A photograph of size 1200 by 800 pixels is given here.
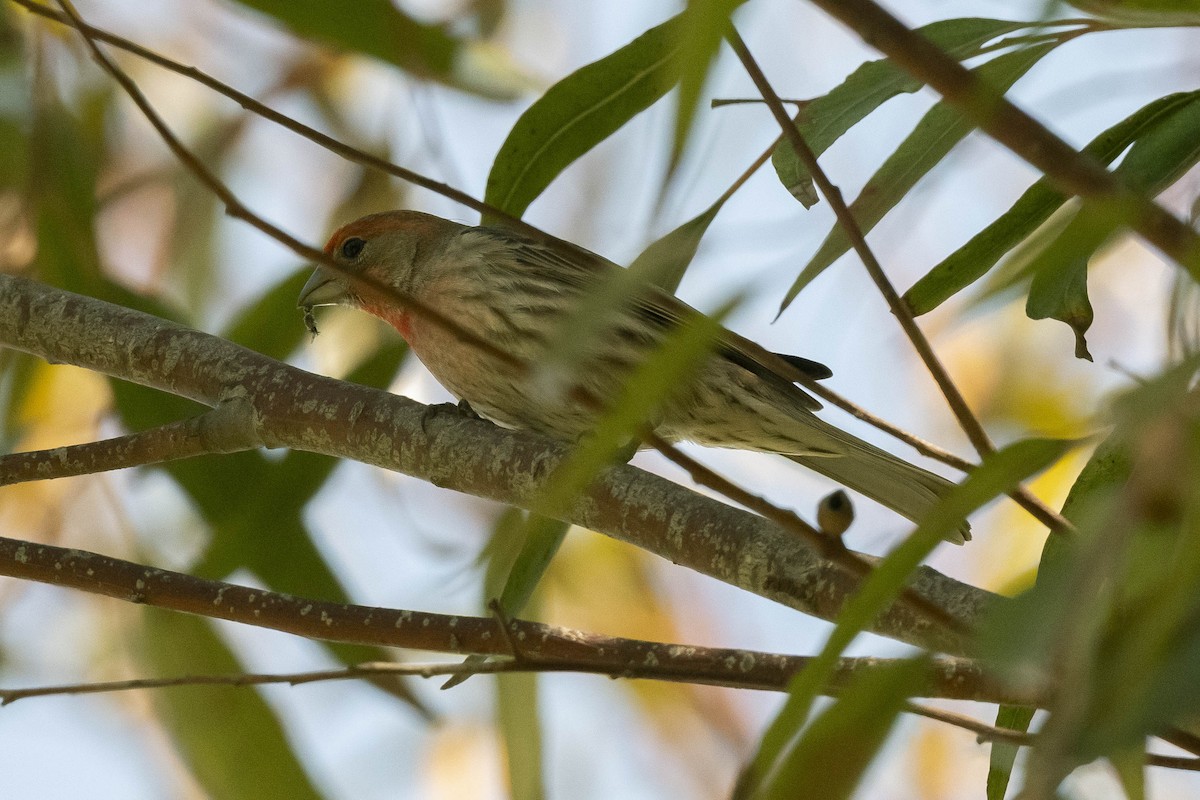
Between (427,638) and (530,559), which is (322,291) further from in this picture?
(427,638)

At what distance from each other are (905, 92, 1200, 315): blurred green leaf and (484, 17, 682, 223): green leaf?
0.80 metres

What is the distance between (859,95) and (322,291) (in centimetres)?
245

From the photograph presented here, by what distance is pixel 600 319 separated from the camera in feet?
4.78

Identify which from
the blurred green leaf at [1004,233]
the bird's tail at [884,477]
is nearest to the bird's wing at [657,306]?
the bird's tail at [884,477]

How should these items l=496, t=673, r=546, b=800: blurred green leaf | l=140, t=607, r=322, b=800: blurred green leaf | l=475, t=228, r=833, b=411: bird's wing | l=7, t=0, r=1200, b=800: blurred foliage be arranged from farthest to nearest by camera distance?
l=475, t=228, r=833, b=411: bird's wing < l=140, t=607, r=322, b=800: blurred green leaf < l=496, t=673, r=546, b=800: blurred green leaf < l=7, t=0, r=1200, b=800: blurred foliage

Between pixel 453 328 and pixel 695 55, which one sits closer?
pixel 695 55

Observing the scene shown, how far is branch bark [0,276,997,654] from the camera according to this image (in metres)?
2.37

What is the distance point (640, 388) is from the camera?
1.61 meters

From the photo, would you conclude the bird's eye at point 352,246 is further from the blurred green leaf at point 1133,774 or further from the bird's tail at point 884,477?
the blurred green leaf at point 1133,774

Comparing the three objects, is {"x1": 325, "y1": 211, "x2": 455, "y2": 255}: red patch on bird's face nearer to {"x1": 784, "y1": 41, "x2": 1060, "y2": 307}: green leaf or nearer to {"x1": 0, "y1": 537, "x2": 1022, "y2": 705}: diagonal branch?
{"x1": 0, "y1": 537, "x2": 1022, "y2": 705}: diagonal branch

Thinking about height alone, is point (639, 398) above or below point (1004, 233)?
below

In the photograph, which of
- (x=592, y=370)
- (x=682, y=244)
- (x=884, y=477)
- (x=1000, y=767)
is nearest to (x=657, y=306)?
(x=592, y=370)

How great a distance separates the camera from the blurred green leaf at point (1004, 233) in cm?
253

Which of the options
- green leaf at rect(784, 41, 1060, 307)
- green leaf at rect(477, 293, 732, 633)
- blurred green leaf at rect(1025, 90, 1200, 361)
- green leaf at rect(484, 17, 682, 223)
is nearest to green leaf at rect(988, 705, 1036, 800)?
blurred green leaf at rect(1025, 90, 1200, 361)
